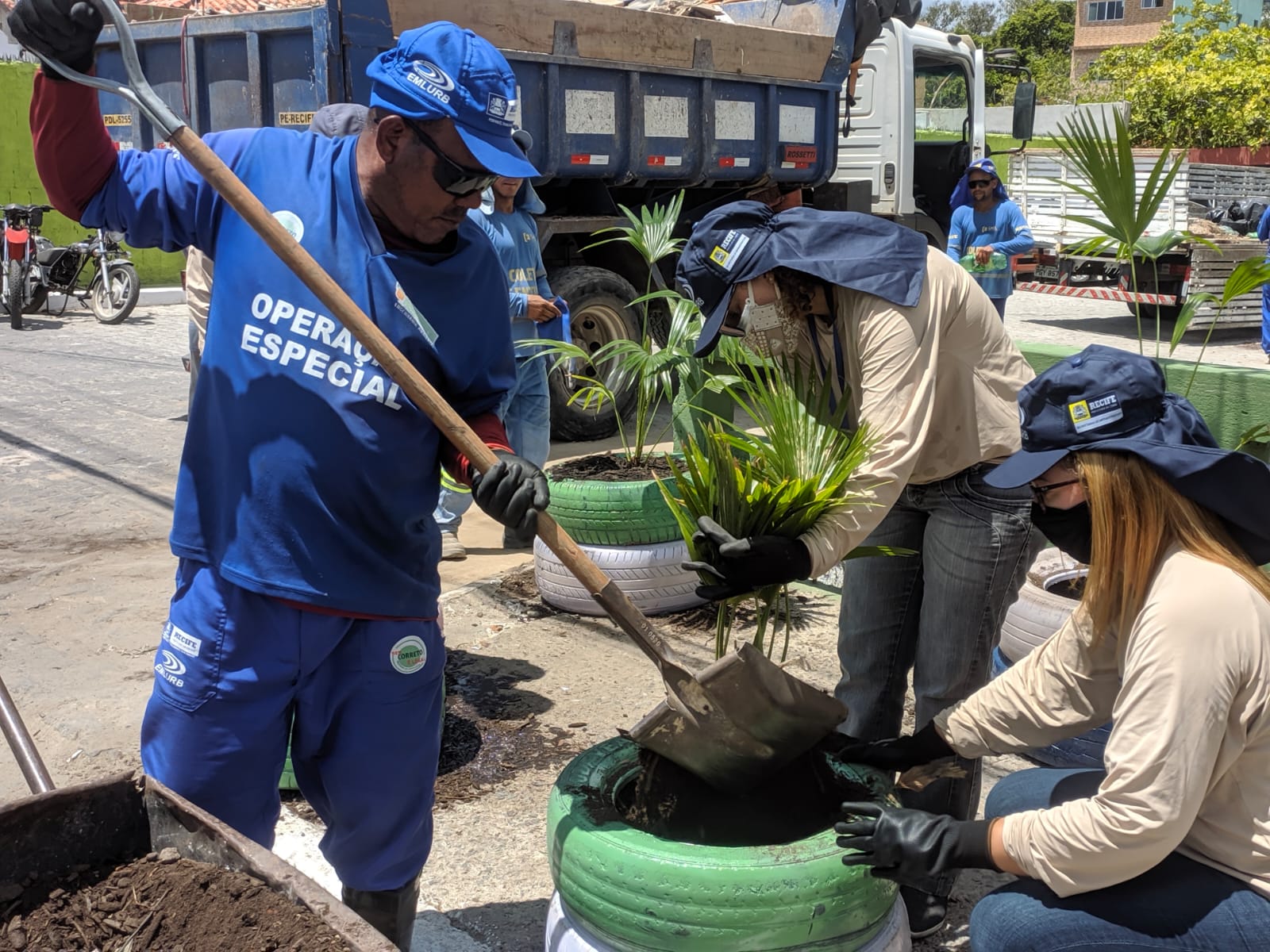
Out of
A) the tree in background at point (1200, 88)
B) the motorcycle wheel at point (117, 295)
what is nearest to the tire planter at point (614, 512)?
the motorcycle wheel at point (117, 295)

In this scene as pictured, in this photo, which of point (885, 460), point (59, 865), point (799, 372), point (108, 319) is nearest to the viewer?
point (59, 865)

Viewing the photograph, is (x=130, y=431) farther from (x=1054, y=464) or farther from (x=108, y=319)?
(x=1054, y=464)

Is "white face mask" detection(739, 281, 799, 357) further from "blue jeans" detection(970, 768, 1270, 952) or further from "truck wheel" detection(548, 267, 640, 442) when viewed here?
"truck wheel" detection(548, 267, 640, 442)

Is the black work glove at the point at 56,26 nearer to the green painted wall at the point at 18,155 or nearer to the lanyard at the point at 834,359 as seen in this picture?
the lanyard at the point at 834,359

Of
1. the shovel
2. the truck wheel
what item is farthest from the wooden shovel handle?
the truck wheel

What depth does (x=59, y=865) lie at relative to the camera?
207 cm

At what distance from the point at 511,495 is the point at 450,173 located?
0.59 meters

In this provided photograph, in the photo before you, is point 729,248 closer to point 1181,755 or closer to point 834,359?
point 834,359

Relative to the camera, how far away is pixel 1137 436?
2023 millimetres

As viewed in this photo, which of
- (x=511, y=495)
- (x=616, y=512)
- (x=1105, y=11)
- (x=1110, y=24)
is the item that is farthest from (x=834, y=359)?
(x=1105, y=11)

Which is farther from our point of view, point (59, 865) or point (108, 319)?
point (108, 319)

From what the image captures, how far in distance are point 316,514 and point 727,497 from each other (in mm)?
938

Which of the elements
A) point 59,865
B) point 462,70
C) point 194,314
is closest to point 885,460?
point 462,70

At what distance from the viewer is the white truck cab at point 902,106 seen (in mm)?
10617
